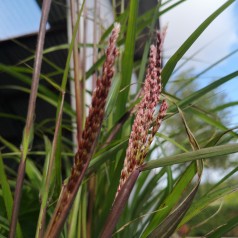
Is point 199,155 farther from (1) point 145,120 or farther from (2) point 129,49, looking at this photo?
(2) point 129,49

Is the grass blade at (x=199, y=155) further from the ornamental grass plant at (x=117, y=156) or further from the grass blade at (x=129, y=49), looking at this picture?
the grass blade at (x=129, y=49)

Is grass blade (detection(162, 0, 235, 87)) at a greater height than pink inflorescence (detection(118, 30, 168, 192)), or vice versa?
grass blade (detection(162, 0, 235, 87))

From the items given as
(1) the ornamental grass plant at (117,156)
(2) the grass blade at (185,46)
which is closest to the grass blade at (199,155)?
(1) the ornamental grass plant at (117,156)

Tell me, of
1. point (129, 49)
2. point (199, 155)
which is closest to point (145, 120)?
point (199, 155)

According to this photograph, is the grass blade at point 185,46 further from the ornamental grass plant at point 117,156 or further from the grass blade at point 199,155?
the grass blade at point 199,155

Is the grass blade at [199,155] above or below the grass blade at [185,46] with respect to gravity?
below

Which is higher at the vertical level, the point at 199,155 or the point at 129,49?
the point at 129,49

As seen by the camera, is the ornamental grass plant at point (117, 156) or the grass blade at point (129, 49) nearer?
the ornamental grass plant at point (117, 156)

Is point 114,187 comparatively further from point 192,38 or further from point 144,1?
point 144,1

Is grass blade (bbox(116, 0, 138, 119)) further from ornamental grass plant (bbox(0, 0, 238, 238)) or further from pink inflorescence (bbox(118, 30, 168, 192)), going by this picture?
pink inflorescence (bbox(118, 30, 168, 192))

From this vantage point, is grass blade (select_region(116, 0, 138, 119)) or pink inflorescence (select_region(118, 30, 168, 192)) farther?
grass blade (select_region(116, 0, 138, 119))

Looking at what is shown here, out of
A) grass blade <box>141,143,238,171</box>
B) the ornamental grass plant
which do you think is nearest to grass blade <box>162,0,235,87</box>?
the ornamental grass plant
